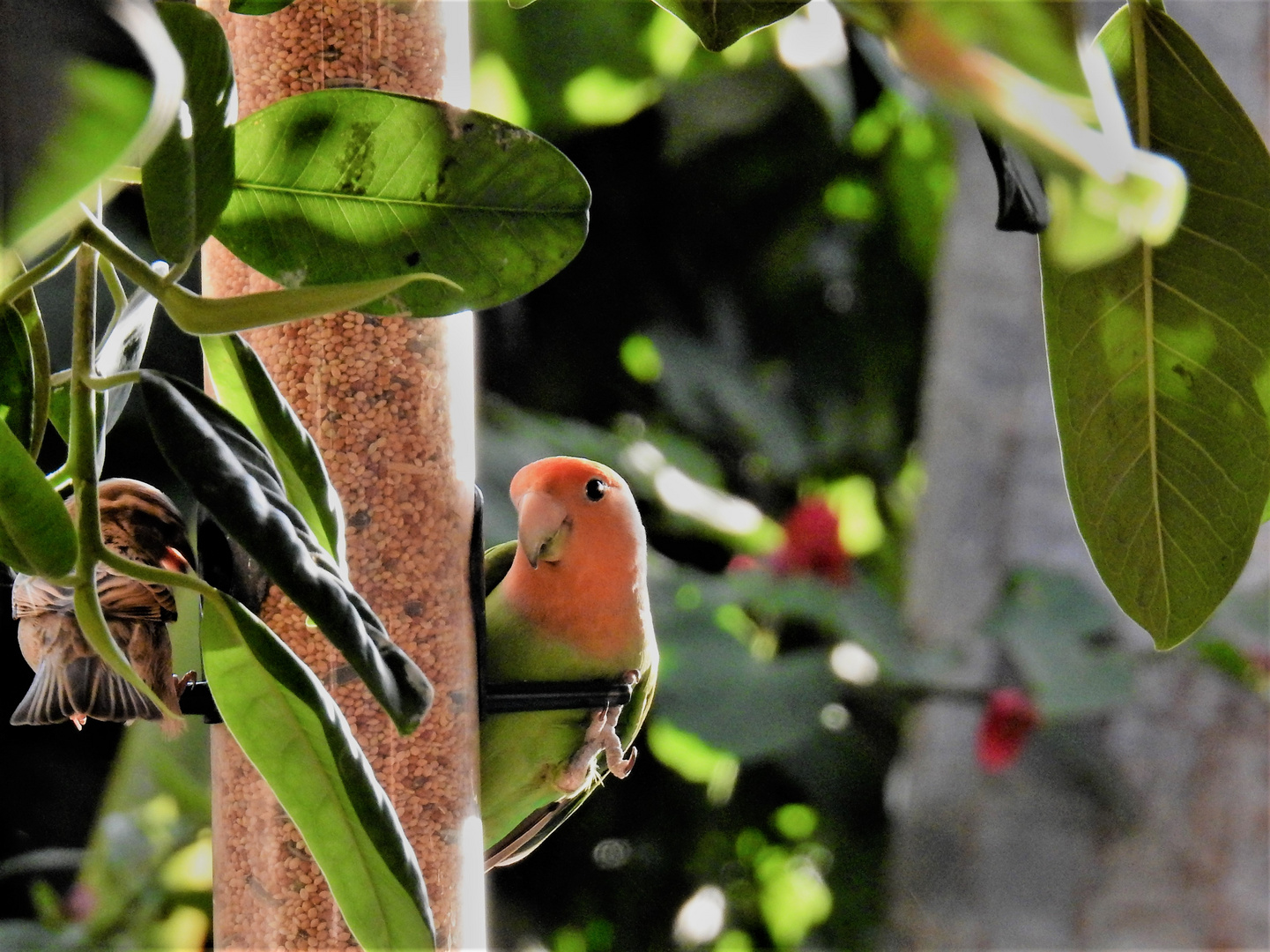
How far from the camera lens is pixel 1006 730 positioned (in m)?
2.04

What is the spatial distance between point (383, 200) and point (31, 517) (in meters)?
0.21

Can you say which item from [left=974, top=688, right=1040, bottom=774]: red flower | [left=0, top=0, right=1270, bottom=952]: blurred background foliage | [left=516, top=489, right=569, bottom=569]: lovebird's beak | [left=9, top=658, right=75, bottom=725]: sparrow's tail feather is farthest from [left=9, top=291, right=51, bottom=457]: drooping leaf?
[left=974, top=688, right=1040, bottom=774]: red flower

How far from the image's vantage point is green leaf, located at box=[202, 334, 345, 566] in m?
0.52

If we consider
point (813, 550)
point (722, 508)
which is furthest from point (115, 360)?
point (722, 508)

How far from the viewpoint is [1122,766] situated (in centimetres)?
210

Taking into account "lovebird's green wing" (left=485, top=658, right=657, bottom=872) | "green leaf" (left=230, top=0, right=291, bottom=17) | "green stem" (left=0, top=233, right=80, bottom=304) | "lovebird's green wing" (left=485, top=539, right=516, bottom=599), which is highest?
"green leaf" (left=230, top=0, right=291, bottom=17)

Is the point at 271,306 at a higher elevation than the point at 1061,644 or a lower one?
higher

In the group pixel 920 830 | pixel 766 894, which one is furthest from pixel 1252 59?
pixel 766 894

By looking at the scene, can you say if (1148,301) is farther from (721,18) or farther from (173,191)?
(173,191)

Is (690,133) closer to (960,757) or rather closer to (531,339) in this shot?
(531,339)

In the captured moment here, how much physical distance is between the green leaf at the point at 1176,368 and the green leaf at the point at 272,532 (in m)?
0.35

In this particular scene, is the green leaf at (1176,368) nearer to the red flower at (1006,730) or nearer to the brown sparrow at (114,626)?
the brown sparrow at (114,626)

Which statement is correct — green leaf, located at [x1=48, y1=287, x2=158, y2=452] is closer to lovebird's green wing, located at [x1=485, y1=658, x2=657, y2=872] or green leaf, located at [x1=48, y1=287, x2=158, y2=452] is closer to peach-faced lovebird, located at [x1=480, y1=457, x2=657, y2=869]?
peach-faced lovebird, located at [x1=480, y1=457, x2=657, y2=869]

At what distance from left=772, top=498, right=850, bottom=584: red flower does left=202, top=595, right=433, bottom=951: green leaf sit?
1.84m
